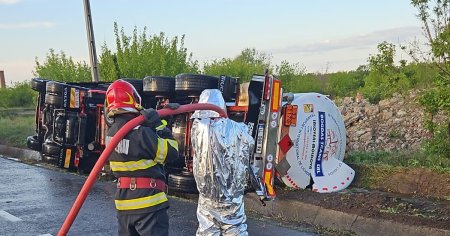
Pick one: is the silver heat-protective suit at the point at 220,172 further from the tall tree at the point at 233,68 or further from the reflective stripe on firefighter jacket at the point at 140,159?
the tall tree at the point at 233,68

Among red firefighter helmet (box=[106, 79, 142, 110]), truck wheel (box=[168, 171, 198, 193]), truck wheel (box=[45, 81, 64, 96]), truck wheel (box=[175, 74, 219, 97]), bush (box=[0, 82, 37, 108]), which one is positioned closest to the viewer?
red firefighter helmet (box=[106, 79, 142, 110])

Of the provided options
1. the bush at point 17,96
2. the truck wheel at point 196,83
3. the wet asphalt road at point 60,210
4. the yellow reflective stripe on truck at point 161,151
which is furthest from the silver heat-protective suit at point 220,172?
the bush at point 17,96

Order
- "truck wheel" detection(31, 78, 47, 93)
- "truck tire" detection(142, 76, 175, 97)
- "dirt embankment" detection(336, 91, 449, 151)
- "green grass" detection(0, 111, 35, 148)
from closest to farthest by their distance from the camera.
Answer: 1. "truck tire" detection(142, 76, 175, 97)
2. "truck wheel" detection(31, 78, 47, 93)
3. "dirt embankment" detection(336, 91, 449, 151)
4. "green grass" detection(0, 111, 35, 148)

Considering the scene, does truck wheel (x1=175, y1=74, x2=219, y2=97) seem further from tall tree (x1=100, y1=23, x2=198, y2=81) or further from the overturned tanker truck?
tall tree (x1=100, y1=23, x2=198, y2=81)

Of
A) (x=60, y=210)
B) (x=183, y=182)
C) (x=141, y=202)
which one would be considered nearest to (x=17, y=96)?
(x=60, y=210)

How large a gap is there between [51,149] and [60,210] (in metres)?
2.31

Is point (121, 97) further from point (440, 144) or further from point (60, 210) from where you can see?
point (440, 144)

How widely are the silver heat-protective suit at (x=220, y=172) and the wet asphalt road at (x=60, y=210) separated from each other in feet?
5.24

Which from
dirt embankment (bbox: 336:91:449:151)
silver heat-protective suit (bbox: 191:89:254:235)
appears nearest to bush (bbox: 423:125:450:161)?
dirt embankment (bbox: 336:91:449:151)

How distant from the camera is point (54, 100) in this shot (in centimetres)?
970

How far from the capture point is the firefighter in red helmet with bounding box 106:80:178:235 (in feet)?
13.5

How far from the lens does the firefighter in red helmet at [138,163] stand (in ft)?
13.5

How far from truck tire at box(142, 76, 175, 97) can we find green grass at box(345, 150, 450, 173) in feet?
8.90

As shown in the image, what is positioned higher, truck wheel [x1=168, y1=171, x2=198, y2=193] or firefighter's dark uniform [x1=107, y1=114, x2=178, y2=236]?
firefighter's dark uniform [x1=107, y1=114, x2=178, y2=236]
